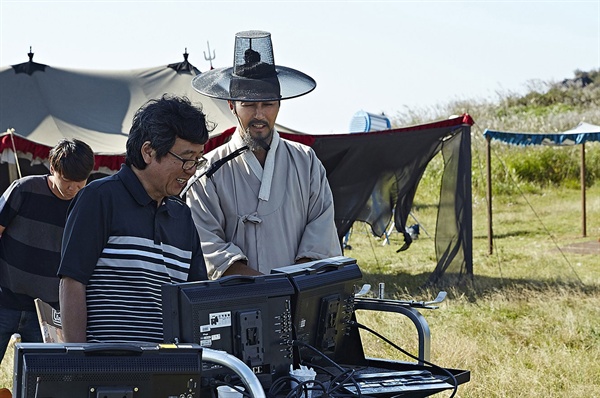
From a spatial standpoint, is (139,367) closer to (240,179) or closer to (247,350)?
(247,350)

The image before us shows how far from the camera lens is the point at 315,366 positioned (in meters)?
2.88

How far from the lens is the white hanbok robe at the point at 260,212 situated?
12.4ft

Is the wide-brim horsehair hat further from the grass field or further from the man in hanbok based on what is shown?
the grass field

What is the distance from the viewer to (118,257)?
274cm

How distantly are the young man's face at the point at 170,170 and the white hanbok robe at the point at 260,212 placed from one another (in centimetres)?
92

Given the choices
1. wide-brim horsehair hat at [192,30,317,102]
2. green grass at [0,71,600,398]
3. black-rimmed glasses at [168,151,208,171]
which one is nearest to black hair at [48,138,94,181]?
wide-brim horsehair hat at [192,30,317,102]

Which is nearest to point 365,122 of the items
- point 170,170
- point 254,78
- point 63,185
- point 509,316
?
point 509,316

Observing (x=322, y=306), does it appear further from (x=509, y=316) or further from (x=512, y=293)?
(x=512, y=293)

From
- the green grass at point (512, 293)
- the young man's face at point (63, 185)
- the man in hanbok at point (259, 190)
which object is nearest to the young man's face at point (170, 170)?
the man in hanbok at point (259, 190)

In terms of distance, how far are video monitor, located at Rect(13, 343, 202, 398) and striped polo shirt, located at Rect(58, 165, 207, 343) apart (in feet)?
1.69

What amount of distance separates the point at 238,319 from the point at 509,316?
5719 millimetres

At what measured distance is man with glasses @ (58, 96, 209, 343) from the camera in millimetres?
2680

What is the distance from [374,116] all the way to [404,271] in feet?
14.6

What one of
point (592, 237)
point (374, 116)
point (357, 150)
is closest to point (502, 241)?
point (592, 237)
